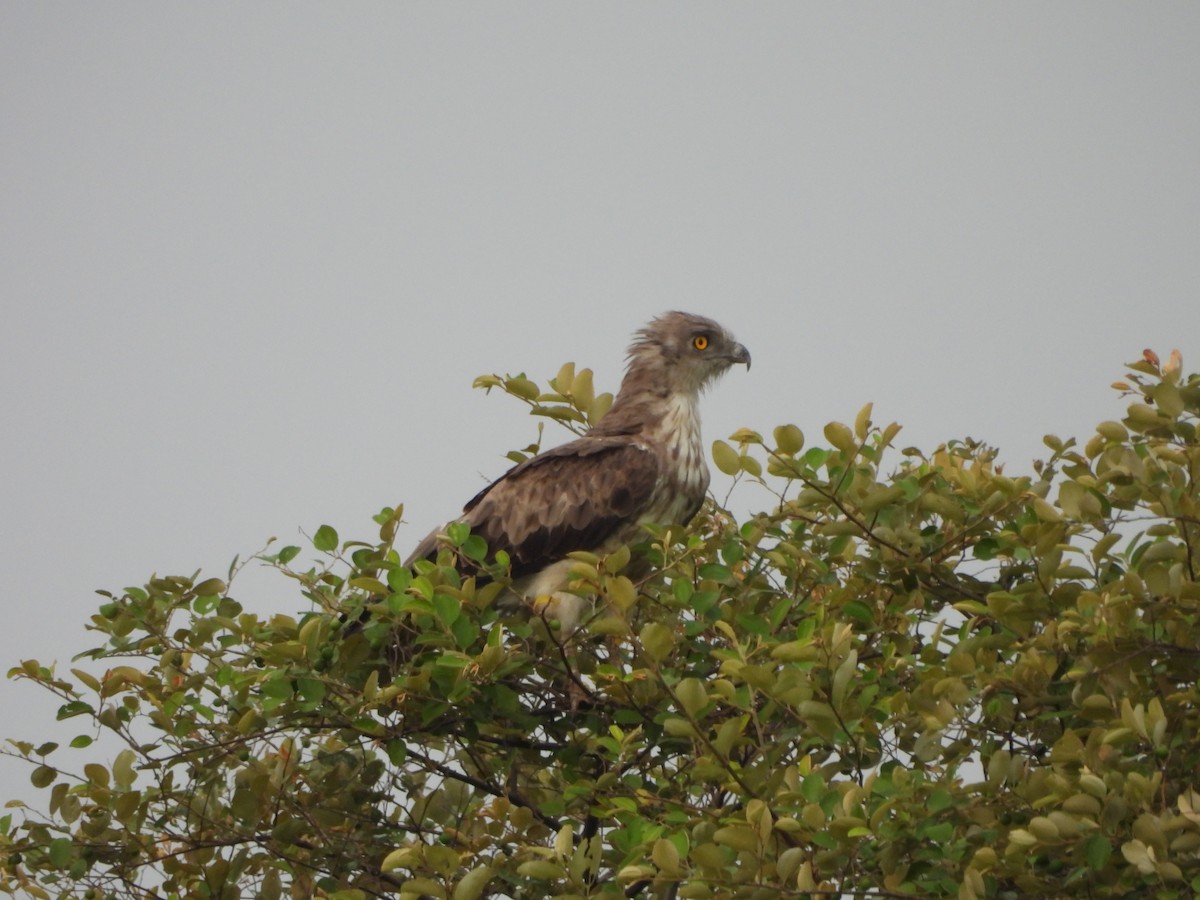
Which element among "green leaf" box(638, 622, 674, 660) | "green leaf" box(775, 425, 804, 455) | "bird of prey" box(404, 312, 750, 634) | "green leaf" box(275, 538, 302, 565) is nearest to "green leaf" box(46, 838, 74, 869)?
"green leaf" box(275, 538, 302, 565)

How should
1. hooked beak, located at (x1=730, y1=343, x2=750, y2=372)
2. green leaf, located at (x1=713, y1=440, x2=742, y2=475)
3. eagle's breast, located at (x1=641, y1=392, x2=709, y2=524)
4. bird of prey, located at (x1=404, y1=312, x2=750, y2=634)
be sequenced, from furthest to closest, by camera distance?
hooked beak, located at (x1=730, y1=343, x2=750, y2=372)
eagle's breast, located at (x1=641, y1=392, x2=709, y2=524)
bird of prey, located at (x1=404, y1=312, x2=750, y2=634)
green leaf, located at (x1=713, y1=440, x2=742, y2=475)

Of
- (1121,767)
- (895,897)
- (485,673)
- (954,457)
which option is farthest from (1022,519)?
(485,673)

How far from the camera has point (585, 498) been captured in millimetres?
8633

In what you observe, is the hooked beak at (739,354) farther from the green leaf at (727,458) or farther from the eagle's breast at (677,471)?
the green leaf at (727,458)

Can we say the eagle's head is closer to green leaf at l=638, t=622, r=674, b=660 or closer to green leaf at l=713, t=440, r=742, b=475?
green leaf at l=713, t=440, r=742, b=475

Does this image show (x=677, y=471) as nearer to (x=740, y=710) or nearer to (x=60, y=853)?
(x=740, y=710)

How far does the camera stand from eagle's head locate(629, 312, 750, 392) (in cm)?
1009

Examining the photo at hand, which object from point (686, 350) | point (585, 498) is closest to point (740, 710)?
point (585, 498)

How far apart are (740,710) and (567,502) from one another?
2505 mm

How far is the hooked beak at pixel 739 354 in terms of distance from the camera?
34.1 feet

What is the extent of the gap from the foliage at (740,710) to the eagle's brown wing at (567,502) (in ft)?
2.15

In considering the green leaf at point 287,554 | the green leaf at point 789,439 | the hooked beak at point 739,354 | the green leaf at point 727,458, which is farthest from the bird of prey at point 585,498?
the green leaf at point 789,439

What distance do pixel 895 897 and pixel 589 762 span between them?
248 centimetres

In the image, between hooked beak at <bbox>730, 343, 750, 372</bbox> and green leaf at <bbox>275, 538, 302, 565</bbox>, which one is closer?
green leaf at <bbox>275, 538, 302, 565</bbox>
